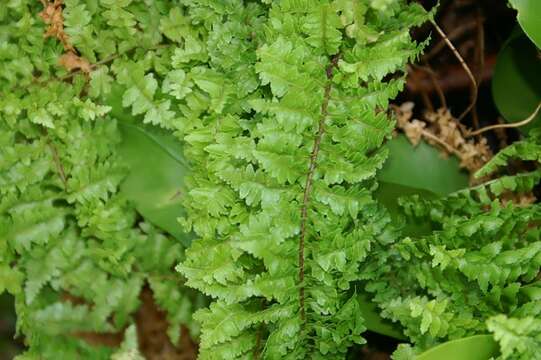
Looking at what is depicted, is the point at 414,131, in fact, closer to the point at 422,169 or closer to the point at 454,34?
the point at 422,169

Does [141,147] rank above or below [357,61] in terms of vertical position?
below

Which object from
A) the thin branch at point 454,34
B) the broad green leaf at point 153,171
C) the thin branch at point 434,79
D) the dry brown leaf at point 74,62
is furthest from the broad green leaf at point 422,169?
the dry brown leaf at point 74,62

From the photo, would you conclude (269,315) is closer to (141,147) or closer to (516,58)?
(141,147)

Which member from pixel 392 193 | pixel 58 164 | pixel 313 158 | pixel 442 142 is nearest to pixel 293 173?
pixel 313 158

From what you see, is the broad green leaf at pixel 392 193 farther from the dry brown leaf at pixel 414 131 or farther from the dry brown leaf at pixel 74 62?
the dry brown leaf at pixel 74 62

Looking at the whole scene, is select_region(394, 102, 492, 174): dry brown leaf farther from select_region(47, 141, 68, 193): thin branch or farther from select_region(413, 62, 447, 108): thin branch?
select_region(47, 141, 68, 193): thin branch

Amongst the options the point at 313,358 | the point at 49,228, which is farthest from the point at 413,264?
Answer: the point at 49,228

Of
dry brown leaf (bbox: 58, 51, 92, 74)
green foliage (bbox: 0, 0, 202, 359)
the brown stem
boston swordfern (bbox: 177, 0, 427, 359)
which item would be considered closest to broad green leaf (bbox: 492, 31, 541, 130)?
boston swordfern (bbox: 177, 0, 427, 359)

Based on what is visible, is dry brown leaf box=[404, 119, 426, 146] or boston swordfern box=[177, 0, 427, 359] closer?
boston swordfern box=[177, 0, 427, 359]
